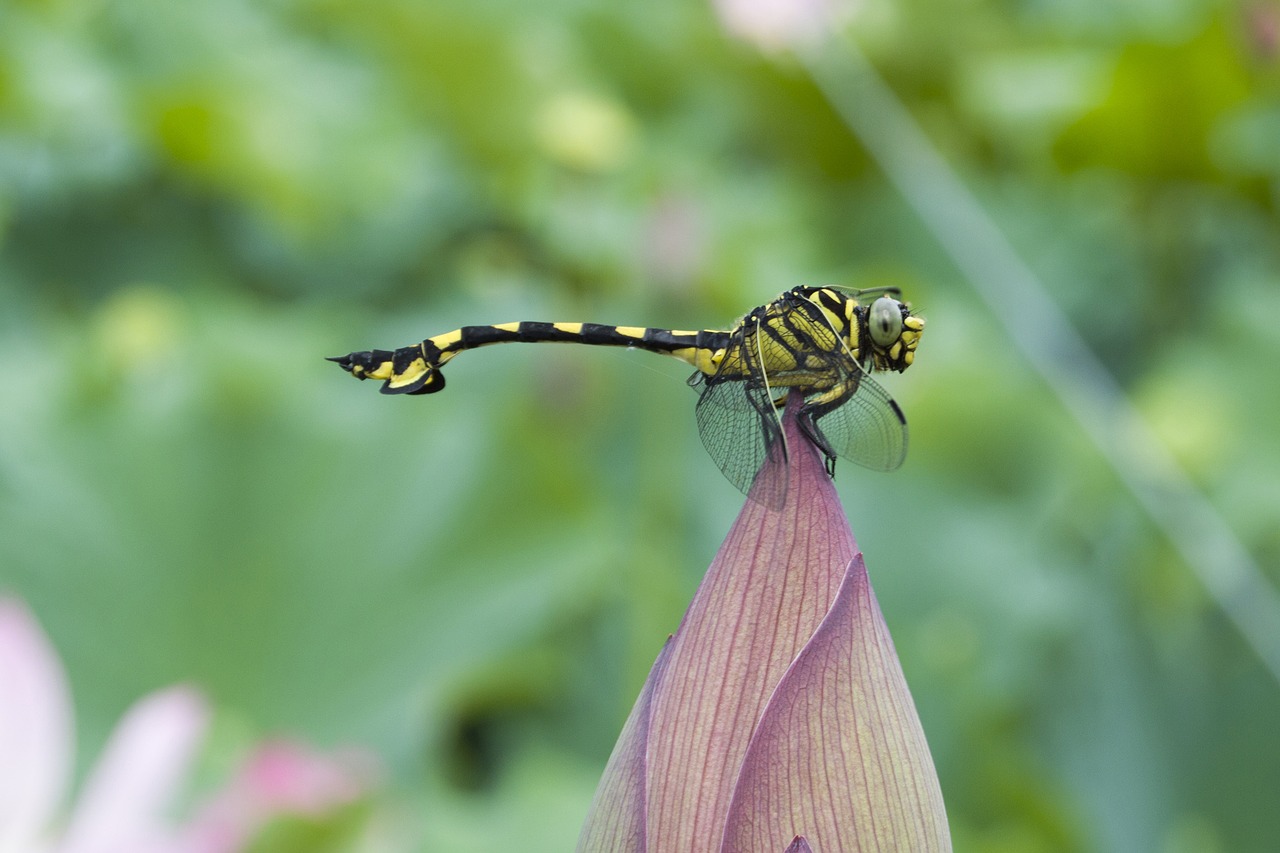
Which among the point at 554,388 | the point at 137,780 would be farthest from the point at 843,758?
the point at 554,388

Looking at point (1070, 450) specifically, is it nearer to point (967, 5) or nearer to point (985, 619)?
point (985, 619)

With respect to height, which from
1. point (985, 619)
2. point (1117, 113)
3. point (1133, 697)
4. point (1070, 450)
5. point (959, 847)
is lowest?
point (959, 847)

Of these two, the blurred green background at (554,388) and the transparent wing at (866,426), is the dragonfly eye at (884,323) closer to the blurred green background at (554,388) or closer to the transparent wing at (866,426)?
the transparent wing at (866,426)

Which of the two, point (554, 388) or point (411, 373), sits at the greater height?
point (554, 388)

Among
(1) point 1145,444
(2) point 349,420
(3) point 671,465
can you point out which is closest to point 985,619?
(1) point 1145,444

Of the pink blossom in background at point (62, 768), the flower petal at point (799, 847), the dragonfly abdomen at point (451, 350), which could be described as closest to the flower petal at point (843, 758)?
the flower petal at point (799, 847)

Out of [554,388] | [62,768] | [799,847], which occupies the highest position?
[554,388]

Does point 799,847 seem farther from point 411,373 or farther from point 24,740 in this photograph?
point 24,740

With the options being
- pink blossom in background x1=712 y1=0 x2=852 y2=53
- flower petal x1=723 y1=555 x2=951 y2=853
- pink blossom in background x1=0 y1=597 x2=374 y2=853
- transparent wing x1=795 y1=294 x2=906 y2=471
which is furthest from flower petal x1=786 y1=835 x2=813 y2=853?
pink blossom in background x1=712 y1=0 x2=852 y2=53
